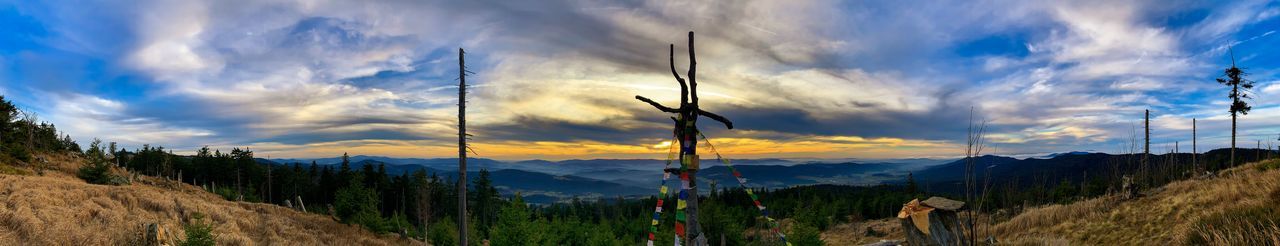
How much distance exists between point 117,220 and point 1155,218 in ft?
116

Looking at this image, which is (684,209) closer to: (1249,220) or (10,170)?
(1249,220)

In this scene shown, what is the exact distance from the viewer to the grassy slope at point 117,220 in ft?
50.1

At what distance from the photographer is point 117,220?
18.9 meters

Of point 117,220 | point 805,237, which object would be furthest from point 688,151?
point 805,237

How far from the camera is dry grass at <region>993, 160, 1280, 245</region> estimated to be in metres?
10.5

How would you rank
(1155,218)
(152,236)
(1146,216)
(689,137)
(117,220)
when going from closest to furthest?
1. (689,137)
2. (152,236)
3. (1155,218)
4. (1146,216)
5. (117,220)

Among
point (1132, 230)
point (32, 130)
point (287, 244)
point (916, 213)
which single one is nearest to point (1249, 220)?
point (916, 213)

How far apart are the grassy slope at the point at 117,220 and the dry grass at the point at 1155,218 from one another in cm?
2604

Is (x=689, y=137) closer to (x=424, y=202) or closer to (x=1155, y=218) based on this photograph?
(x=1155, y=218)

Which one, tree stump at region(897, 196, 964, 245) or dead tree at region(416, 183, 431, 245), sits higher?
tree stump at region(897, 196, 964, 245)

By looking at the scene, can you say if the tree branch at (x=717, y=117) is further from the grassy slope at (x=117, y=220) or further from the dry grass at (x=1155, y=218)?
the grassy slope at (x=117, y=220)

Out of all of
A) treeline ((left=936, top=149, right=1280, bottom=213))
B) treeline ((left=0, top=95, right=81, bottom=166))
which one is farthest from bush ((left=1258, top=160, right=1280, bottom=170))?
treeline ((left=0, top=95, right=81, bottom=166))

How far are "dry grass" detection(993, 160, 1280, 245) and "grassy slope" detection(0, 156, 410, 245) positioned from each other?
85.4ft

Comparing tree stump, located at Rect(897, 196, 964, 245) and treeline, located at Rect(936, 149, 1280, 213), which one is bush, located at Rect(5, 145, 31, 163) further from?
treeline, located at Rect(936, 149, 1280, 213)
